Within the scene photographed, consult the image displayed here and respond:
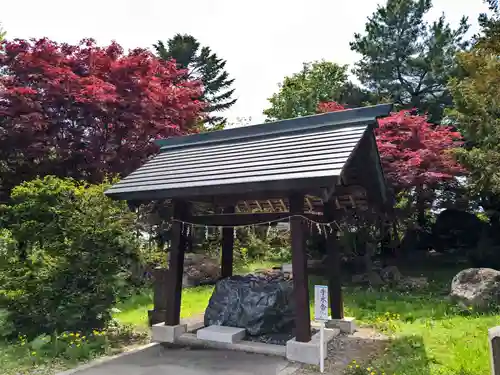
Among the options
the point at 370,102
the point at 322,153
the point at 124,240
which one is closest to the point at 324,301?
the point at 322,153

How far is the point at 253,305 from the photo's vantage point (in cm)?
666

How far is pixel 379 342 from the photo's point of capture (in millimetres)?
6473

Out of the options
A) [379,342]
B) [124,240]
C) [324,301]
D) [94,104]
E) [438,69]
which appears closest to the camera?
[324,301]

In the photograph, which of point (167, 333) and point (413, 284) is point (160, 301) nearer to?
point (167, 333)

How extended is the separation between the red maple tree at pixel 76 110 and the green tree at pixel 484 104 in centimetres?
798

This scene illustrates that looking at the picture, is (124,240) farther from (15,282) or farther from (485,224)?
(485,224)

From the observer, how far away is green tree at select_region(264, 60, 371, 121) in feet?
84.0

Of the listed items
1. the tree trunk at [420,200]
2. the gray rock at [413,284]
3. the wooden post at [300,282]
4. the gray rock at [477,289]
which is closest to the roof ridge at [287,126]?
the wooden post at [300,282]

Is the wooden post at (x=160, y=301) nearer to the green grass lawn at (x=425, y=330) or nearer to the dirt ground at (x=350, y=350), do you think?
the dirt ground at (x=350, y=350)

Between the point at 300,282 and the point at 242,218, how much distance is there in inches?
62.4

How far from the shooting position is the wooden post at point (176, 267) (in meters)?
6.73

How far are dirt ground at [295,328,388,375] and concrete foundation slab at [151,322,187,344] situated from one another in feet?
7.94

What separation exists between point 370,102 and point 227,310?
15172 mm

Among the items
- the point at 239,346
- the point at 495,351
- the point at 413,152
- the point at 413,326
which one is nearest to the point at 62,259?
the point at 239,346
